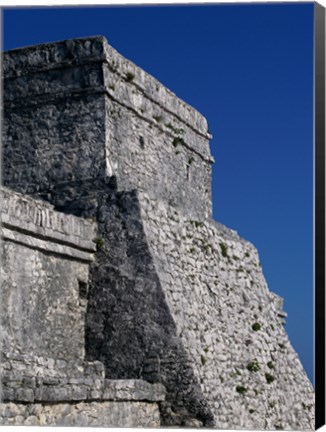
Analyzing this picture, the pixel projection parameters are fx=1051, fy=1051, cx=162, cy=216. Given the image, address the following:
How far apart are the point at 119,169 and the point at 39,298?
2.75 m

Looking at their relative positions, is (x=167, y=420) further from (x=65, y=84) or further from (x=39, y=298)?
(x=65, y=84)

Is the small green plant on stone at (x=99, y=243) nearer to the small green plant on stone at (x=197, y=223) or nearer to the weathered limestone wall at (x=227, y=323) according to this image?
the weathered limestone wall at (x=227, y=323)

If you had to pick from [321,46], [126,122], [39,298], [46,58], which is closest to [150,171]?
[126,122]

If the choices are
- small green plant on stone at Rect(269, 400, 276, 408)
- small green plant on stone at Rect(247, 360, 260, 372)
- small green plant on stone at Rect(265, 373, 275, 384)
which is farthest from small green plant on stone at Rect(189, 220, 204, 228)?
small green plant on stone at Rect(269, 400, 276, 408)

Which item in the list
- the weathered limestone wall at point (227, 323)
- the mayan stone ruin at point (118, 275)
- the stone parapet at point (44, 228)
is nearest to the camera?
the mayan stone ruin at point (118, 275)

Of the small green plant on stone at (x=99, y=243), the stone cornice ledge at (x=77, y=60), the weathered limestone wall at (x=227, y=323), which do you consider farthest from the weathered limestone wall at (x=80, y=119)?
the weathered limestone wall at (x=227, y=323)

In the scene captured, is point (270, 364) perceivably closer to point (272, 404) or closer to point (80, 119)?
point (272, 404)

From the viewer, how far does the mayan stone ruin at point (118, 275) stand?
12562mm

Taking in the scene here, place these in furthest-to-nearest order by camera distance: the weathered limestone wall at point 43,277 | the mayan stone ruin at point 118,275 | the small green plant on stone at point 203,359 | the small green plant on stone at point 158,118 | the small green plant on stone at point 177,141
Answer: the small green plant on stone at point 177,141, the small green plant on stone at point 158,118, the small green plant on stone at point 203,359, the weathered limestone wall at point 43,277, the mayan stone ruin at point 118,275

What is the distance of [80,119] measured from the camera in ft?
50.0

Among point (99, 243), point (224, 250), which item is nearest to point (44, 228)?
point (99, 243)

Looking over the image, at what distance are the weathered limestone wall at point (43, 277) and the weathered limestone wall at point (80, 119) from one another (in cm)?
126

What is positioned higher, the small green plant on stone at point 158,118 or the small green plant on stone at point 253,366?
the small green plant on stone at point 158,118

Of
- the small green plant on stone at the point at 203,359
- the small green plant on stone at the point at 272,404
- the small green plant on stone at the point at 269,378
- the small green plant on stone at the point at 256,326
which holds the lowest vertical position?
the small green plant on stone at the point at 272,404
